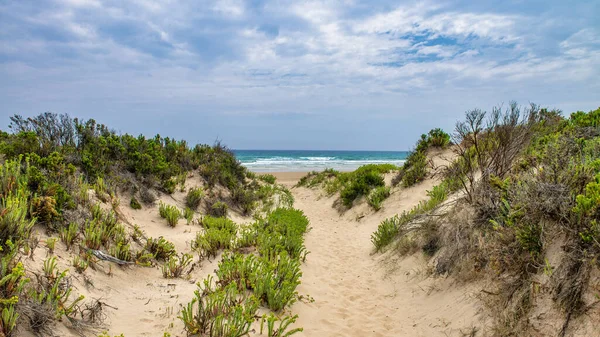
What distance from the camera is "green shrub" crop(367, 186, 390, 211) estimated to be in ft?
40.2

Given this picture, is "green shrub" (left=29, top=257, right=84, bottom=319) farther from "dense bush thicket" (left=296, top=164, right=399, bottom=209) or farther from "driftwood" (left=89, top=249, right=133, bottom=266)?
"dense bush thicket" (left=296, top=164, right=399, bottom=209)

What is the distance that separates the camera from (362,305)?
17.9 ft

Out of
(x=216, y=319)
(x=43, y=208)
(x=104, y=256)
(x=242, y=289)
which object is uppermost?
(x=43, y=208)

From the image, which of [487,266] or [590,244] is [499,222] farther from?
[590,244]

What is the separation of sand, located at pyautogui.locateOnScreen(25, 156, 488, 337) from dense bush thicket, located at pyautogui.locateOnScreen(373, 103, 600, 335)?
504 millimetres

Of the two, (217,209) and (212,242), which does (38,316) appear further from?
(217,209)

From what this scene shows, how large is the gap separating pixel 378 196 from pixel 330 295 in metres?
7.41

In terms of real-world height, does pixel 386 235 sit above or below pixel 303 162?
below

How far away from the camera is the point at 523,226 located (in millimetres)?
3967

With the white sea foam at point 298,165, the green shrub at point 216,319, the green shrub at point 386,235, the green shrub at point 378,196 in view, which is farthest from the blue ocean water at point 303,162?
the green shrub at point 216,319

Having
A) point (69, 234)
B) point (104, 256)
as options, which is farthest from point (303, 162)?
point (69, 234)

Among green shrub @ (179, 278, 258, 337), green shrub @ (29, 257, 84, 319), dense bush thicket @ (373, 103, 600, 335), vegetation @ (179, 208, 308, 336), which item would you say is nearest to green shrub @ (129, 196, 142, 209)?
vegetation @ (179, 208, 308, 336)

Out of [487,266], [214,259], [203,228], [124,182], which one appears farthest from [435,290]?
[124,182]

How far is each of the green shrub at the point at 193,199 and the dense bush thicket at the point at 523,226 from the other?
6716mm
